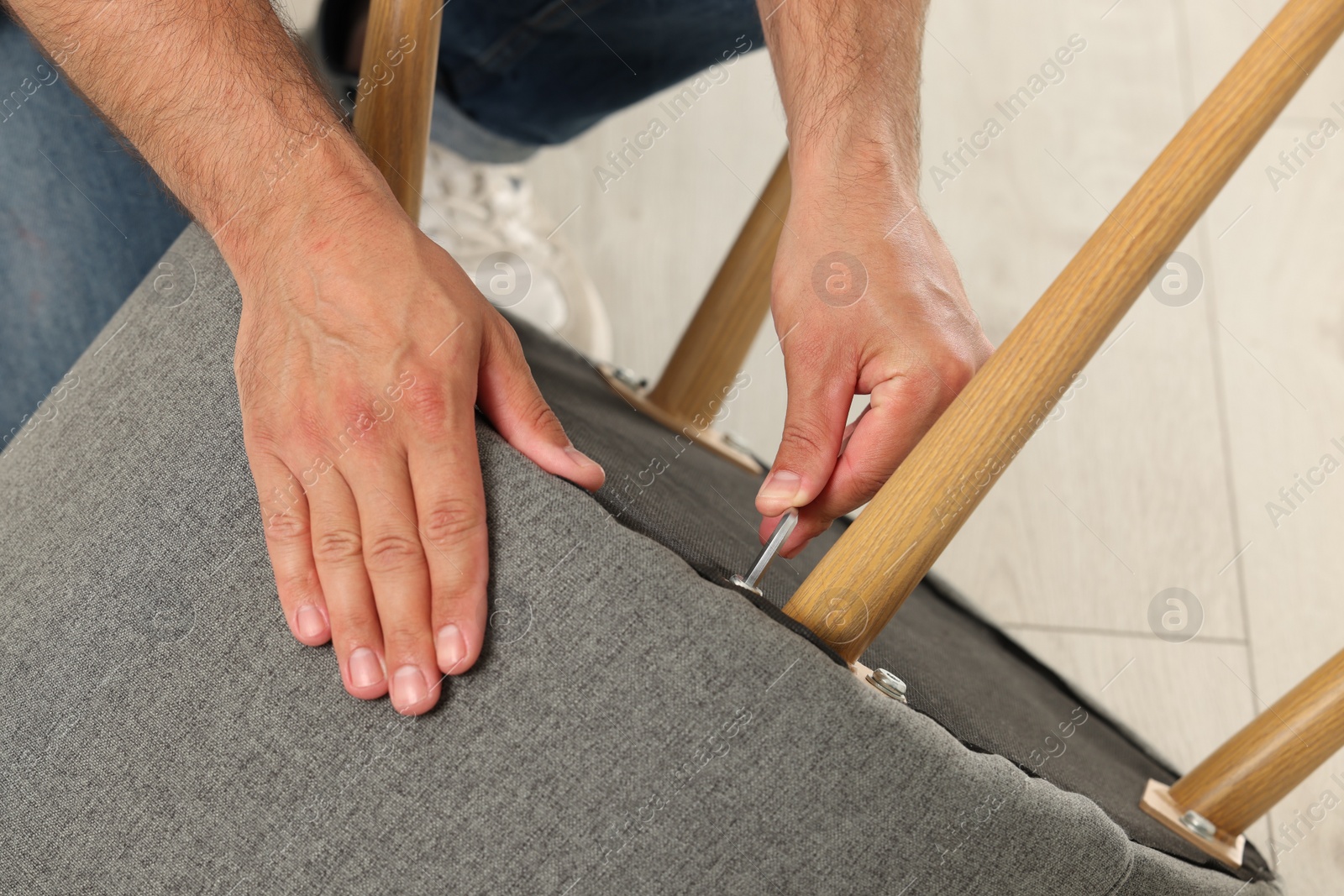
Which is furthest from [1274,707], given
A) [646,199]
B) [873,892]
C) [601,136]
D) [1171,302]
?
[601,136]

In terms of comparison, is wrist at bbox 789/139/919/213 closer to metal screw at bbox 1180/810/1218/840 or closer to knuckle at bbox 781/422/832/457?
knuckle at bbox 781/422/832/457

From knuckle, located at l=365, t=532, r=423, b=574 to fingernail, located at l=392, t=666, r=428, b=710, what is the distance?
51mm

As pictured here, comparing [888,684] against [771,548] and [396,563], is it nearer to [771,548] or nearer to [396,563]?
[771,548]

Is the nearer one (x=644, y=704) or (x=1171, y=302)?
(x=644, y=704)

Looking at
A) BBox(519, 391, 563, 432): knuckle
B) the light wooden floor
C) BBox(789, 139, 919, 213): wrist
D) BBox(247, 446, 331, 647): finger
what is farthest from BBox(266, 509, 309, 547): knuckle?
the light wooden floor

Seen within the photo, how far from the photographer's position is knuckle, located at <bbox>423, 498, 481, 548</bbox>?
0.44 metres

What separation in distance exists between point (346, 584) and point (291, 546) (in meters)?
0.03

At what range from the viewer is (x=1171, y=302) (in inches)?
53.0

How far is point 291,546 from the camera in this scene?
46cm

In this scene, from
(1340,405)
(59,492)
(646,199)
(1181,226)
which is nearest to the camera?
(1181,226)

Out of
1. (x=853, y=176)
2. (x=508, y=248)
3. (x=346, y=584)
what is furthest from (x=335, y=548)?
(x=508, y=248)

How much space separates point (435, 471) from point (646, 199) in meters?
1.09

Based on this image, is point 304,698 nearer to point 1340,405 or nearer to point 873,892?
point 873,892

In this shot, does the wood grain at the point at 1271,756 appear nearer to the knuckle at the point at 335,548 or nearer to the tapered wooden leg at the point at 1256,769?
the tapered wooden leg at the point at 1256,769
